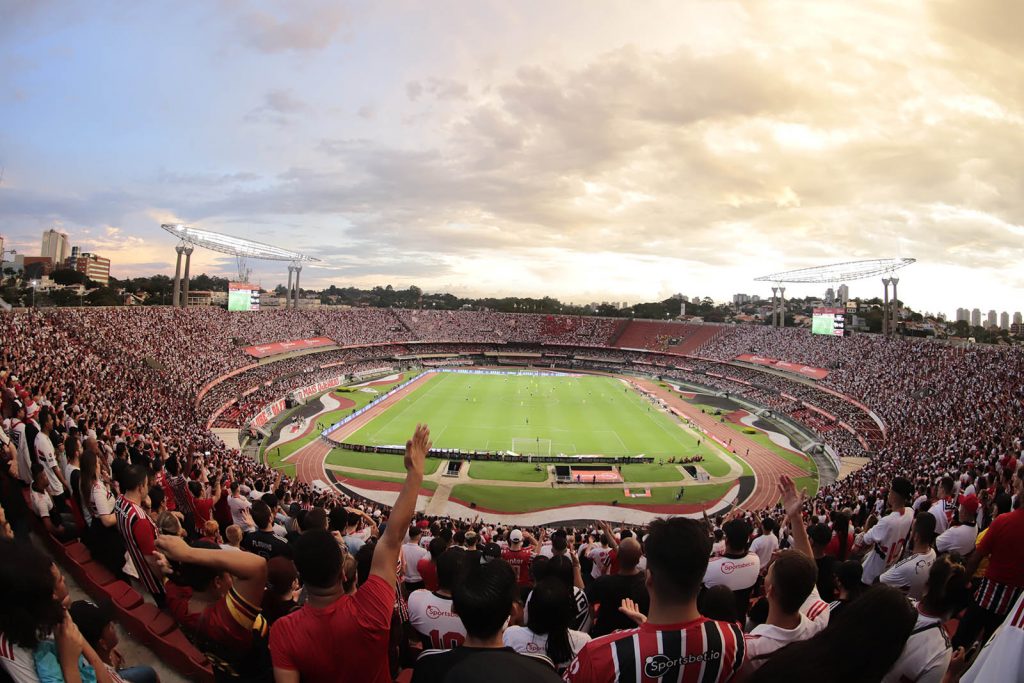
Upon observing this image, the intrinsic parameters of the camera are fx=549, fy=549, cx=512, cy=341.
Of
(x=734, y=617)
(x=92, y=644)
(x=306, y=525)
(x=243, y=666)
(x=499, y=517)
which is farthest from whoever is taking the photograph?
(x=499, y=517)

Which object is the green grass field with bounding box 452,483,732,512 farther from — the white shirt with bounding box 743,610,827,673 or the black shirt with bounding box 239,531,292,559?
the white shirt with bounding box 743,610,827,673

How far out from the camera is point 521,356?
300ft

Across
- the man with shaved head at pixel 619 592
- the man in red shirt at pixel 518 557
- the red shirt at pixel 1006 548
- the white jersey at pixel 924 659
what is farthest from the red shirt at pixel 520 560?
the white jersey at pixel 924 659

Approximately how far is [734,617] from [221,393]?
47.7 metres

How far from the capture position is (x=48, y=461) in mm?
8305

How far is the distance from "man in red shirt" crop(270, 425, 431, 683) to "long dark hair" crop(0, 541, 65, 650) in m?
1.27

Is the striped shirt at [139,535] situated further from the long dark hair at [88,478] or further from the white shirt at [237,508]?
the white shirt at [237,508]

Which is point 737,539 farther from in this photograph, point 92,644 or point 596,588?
point 92,644

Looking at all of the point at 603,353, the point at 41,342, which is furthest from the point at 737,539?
Answer: the point at 603,353

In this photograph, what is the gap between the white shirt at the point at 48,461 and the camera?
318 inches

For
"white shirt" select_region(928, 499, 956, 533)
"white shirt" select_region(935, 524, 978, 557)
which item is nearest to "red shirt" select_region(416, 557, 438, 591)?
"white shirt" select_region(935, 524, 978, 557)

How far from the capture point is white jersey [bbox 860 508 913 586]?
6902 mm

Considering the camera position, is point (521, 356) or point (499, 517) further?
point (521, 356)

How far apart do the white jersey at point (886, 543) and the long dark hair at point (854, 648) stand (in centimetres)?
549
